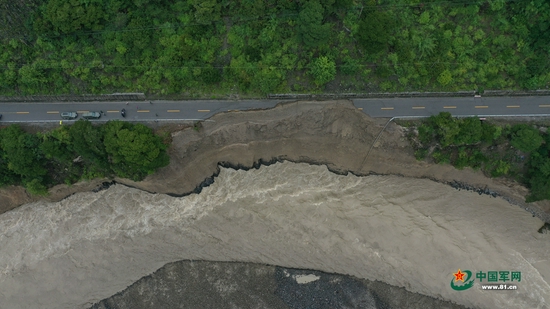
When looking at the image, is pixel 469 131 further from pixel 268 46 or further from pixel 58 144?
pixel 58 144

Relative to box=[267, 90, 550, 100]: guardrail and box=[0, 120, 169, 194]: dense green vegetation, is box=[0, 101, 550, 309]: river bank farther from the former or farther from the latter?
box=[0, 120, 169, 194]: dense green vegetation

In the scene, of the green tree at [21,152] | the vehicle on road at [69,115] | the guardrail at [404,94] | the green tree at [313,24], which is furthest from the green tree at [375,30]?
the green tree at [21,152]

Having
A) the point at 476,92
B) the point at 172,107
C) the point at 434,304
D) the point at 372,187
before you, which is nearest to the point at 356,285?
the point at 434,304

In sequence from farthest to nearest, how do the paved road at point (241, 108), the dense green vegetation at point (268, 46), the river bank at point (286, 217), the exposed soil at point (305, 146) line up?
the exposed soil at point (305, 146)
the river bank at point (286, 217)
the paved road at point (241, 108)
the dense green vegetation at point (268, 46)

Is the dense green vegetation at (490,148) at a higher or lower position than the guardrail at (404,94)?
lower

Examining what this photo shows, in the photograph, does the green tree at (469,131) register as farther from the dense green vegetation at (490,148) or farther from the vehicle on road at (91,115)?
the vehicle on road at (91,115)

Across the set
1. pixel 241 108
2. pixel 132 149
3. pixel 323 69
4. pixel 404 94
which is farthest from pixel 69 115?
pixel 404 94
